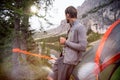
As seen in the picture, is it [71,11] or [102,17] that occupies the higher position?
[71,11]

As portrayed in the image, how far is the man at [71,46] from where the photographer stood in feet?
17.1

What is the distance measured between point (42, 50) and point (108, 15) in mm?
111295

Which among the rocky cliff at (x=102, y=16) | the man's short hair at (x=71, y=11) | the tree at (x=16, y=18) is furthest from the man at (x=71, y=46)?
the rocky cliff at (x=102, y=16)

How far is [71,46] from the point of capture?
17.2 feet

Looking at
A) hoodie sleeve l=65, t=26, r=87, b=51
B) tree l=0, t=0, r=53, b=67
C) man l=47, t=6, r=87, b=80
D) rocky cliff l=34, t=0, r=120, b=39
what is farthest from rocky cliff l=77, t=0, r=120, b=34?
hoodie sleeve l=65, t=26, r=87, b=51

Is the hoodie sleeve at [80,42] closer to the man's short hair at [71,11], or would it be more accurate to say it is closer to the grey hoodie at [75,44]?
the grey hoodie at [75,44]

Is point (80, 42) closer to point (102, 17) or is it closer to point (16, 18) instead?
point (16, 18)

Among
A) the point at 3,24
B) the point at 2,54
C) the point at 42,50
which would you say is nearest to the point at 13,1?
the point at 3,24

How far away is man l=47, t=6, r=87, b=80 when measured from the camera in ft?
17.1

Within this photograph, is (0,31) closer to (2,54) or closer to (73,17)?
(2,54)

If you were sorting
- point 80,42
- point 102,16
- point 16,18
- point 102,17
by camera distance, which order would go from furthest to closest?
point 102,17 < point 102,16 < point 16,18 < point 80,42

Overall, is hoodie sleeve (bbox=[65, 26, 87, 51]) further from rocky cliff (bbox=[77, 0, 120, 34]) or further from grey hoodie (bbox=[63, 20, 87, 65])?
rocky cliff (bbox=[77, 0, 120, 34])

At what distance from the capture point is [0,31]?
43.0 ft

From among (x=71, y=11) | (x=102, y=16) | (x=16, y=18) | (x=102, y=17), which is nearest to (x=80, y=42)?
(x=71, y=11)
